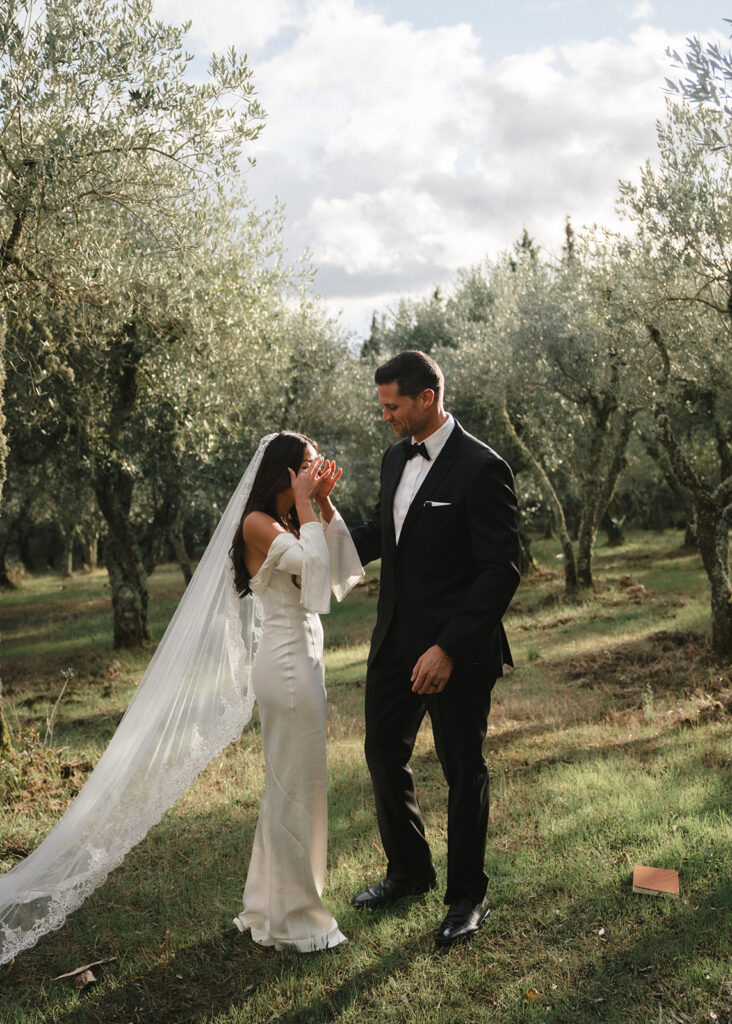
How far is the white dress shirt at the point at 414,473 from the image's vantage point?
4727mm

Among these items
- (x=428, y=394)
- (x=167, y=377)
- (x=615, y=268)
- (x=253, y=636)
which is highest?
(x=615, y=268)

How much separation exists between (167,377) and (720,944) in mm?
9989

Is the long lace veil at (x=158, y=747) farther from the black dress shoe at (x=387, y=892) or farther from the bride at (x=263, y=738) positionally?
the black dress shoe at (x=387, y=892)

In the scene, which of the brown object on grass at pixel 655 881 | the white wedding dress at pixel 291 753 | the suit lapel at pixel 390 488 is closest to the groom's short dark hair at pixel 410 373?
the suit lapel at pixel 390 488

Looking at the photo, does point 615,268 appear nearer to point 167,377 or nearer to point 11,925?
point 167,377

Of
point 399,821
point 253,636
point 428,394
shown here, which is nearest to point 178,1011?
point 399,821

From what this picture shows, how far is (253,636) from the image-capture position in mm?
A: 5262

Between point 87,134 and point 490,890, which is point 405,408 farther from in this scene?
point 87,134

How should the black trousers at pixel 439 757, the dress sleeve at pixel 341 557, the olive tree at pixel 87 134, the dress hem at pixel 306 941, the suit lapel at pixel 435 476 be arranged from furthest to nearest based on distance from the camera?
the olive tree at pixel 87 134 → the dress sleeve at pixel 341 557 → the suit lapel at pixel 435 476 → the black trousers at pixel 439 757 → the dress hem at pixel 306 941

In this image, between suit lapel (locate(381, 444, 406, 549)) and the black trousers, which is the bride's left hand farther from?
the black trousers

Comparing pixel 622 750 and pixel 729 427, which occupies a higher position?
pixel 729 427

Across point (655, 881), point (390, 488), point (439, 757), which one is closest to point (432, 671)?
point (439, 757)

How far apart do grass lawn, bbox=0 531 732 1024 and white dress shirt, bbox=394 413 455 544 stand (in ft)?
7.41

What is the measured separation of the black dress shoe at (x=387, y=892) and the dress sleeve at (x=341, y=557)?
1.70m
